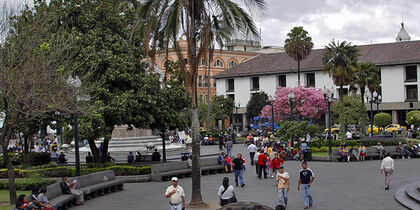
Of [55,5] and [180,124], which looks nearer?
[55,5]

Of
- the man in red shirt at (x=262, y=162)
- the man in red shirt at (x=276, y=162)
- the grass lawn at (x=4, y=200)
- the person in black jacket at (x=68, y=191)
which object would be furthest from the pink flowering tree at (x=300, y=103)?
the person in black jacket at (x=68, y=191)

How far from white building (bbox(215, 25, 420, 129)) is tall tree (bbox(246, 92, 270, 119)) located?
1742 mm

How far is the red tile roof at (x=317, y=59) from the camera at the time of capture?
64875 mm

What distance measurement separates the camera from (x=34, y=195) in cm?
1389

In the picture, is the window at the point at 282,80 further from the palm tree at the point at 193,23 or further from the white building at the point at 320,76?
the palm tree at the point at 193,23

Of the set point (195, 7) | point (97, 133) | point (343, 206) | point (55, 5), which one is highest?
point (55, 5)

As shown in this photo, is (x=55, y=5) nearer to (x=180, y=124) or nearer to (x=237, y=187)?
(x=180, y=124)

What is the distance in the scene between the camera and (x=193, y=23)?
16.0 metres

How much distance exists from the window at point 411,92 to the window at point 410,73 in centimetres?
87

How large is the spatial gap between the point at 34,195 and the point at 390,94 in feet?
187

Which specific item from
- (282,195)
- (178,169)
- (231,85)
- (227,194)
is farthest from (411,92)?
(227,194)

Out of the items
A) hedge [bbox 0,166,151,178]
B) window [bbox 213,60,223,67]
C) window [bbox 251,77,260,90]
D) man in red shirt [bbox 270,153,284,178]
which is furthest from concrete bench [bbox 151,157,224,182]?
window [bbox 213,60,223,67]

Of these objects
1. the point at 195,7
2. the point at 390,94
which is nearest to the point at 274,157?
the point at 195,7

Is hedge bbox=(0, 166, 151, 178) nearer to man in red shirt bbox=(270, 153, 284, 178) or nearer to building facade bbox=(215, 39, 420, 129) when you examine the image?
man in red shirt bbox=(270, 153, 284, 178)
